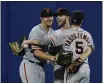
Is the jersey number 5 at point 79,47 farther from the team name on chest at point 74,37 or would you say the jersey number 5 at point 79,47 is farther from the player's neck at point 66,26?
the player's neck at point 66,26

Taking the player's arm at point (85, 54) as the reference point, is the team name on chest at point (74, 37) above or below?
above

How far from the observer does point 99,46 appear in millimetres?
5164

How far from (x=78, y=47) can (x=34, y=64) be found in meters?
0.52

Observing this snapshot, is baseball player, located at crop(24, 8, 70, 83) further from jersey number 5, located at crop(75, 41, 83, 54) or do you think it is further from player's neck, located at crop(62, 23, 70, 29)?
jersey number 5, located at crop(75, 41, 83, 54)

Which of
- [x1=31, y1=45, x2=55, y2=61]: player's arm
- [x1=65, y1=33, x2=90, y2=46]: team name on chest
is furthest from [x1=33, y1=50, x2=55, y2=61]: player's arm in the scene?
[x1=65, y1=33, x2=90, y2=46]: team name on chest

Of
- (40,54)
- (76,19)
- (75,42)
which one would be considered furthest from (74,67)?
(76,19)

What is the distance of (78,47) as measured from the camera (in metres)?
3.50

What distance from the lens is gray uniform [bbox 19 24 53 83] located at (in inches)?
146

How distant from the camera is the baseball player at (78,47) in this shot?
3480 mm

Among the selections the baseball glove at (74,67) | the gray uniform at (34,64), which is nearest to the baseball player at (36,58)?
the gray uniform at (34,64)

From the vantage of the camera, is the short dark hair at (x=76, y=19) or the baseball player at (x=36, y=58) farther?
the baseball player at (x=36, y=58)

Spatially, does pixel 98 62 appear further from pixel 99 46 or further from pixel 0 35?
pixel 0 35

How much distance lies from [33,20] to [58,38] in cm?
174

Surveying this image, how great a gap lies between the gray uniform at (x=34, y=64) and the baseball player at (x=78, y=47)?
12.6 inches
